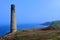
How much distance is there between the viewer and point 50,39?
20203 mm

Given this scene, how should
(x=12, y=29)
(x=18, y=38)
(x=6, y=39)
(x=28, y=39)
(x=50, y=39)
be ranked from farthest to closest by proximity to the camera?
1. (x=12, y=29)
2. (x=6, y=39)
3. (x=18, y=38)
4. (x=28, y=39)
5. (x=50, y=39)

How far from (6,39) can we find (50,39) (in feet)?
29.5

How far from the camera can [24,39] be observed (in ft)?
72.3

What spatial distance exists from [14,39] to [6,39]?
2639mm

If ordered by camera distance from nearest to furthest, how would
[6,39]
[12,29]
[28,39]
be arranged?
[28,39]
[6,39]
[12,29]

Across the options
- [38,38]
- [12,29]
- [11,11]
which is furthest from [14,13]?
[38,38]

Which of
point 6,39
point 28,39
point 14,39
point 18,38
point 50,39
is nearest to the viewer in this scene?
point 50,39

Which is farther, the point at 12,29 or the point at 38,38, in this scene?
the point at 12,29

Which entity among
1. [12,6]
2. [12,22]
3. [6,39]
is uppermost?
[12,6]

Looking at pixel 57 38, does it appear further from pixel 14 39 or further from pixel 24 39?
pixel 14 39

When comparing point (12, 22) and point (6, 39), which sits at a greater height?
point (12, 22)

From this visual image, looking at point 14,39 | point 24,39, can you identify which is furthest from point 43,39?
point 14,39

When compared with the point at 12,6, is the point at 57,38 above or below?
below

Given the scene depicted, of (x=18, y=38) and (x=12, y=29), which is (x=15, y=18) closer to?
(x=12, y=29)
